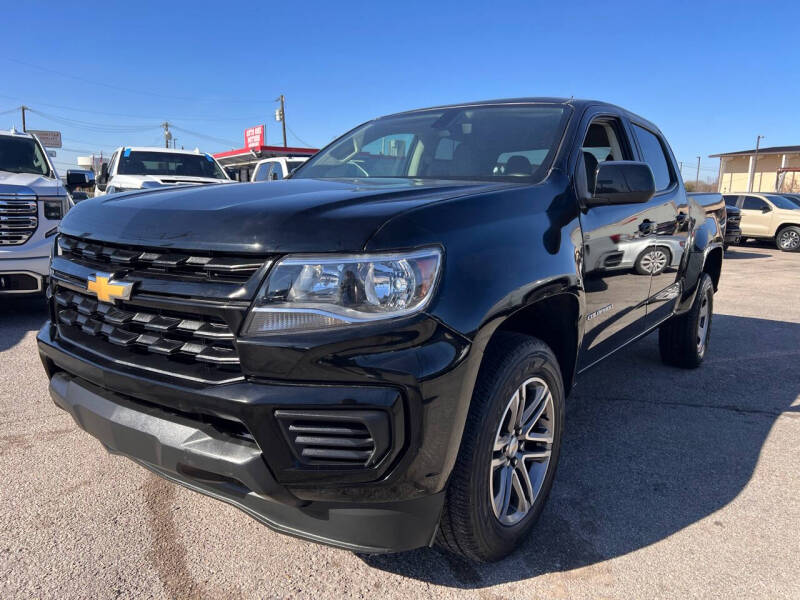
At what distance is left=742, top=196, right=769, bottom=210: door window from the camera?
17.5 metres

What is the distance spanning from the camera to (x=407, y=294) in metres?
1.64

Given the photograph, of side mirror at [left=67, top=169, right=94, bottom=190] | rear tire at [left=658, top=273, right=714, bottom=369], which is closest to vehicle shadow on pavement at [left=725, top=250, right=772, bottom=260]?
rear tire at [left=658, top=273, right=714, bottom=369]

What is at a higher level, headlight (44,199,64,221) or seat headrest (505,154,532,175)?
seat headrest (505,154,532,175)

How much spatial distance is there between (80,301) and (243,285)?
0.89 m

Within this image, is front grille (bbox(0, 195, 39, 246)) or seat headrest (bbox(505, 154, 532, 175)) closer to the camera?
seat headrest (bbox(505, 154, 532, 175))

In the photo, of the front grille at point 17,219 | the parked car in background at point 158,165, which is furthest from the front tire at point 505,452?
the parked car in background at point 158,165

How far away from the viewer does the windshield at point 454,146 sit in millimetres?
2715

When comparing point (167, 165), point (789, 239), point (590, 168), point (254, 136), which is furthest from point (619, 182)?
point (254, 136)

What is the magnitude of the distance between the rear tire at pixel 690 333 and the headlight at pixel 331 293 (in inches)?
130

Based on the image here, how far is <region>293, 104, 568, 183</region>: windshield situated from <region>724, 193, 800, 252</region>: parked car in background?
1738 cm

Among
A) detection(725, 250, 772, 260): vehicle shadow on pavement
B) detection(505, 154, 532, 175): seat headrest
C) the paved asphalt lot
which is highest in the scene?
detection(505, 154, 532, 175): seat headrest

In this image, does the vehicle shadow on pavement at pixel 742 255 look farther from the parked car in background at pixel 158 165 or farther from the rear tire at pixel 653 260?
the rear tire at pixel 653 260

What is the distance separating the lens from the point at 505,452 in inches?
83.0

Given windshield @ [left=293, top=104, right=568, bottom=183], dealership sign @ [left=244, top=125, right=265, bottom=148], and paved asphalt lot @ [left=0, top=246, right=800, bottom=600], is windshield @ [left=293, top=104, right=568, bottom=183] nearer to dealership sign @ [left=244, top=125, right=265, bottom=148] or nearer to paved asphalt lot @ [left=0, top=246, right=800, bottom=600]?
paved asphalt lot @ [left=0, top=246, right=800, bottom=600]
